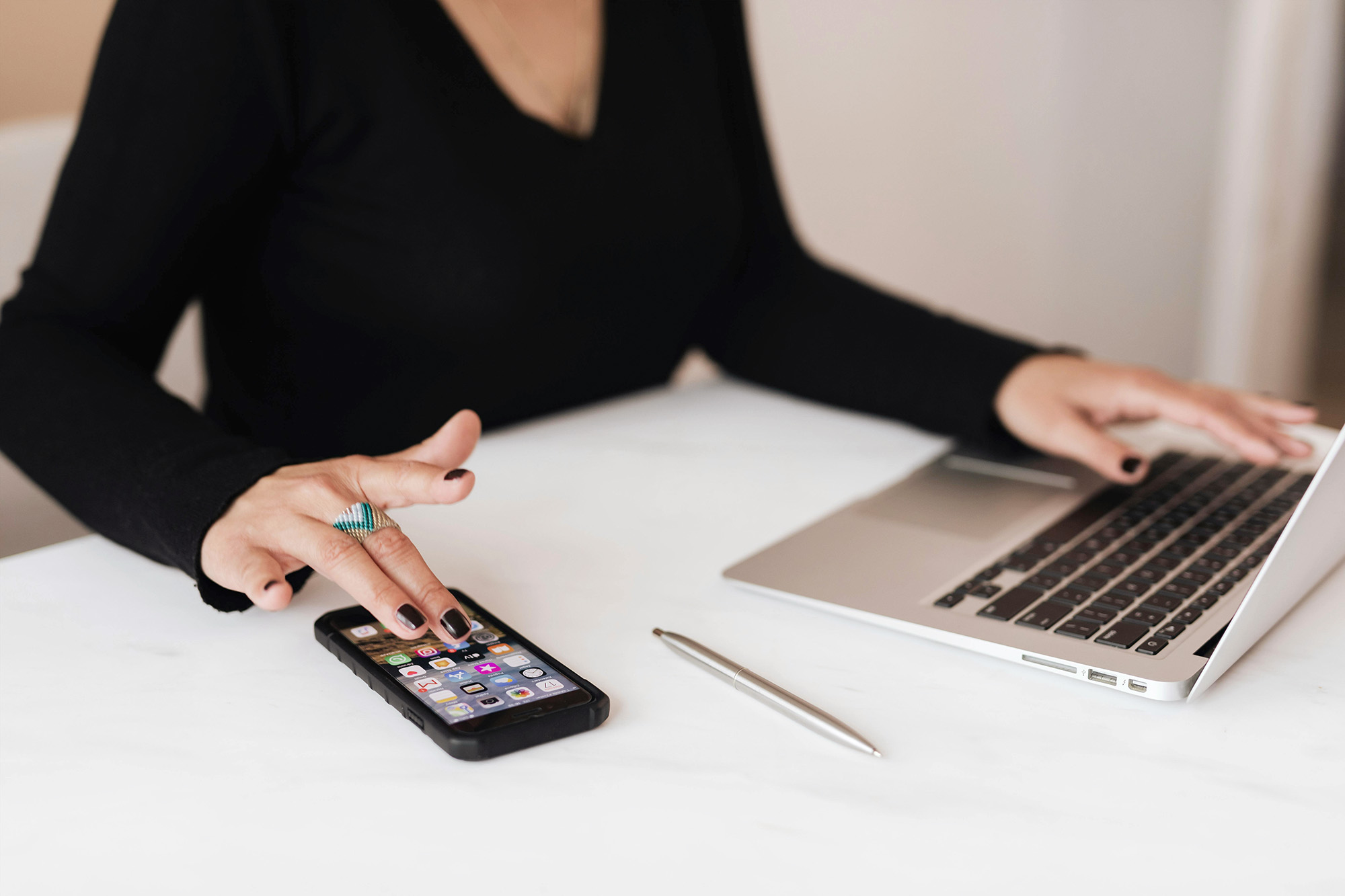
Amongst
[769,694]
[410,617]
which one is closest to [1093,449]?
[769,694]

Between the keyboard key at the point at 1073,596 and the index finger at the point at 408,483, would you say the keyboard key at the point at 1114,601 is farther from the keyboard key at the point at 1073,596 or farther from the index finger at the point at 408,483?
the index finger at the point at 408,483

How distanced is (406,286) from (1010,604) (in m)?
0.54

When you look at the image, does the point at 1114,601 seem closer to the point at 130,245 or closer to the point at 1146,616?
the point at 1146,616

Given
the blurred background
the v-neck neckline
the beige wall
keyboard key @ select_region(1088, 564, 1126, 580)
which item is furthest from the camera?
the blurred background

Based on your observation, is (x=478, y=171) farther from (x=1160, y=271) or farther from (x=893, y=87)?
(x=1160, y=271)

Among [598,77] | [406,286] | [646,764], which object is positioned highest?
[598,77]

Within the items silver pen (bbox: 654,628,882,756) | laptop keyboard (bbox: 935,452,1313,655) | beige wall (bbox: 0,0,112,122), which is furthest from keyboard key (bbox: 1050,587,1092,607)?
beige wall (bbox: 0,0,112,122)

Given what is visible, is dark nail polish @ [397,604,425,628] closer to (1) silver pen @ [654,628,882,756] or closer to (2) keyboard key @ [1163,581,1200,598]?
(1) silver pen @ [654,628,882,756]

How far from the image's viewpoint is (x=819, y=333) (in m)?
1.05

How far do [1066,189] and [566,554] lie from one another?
7.44 feet

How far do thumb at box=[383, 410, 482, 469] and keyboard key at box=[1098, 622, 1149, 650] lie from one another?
13.6 inches

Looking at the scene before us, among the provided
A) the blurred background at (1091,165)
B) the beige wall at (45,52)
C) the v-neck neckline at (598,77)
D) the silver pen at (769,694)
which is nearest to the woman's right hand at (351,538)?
the silver pen at (769,694)

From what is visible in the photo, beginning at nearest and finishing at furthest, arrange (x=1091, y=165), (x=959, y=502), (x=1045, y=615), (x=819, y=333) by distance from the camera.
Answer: (x=1045, y=615)
(x=959, y=502)
(x=819, y=333)
(x=1091, y=165)

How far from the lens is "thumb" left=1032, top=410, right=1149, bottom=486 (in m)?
0.80
